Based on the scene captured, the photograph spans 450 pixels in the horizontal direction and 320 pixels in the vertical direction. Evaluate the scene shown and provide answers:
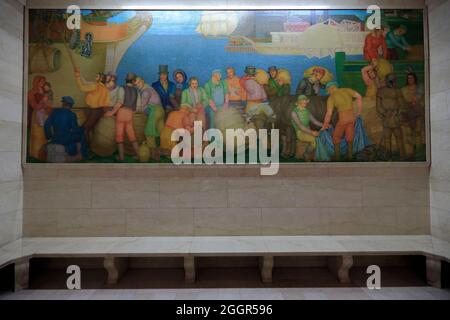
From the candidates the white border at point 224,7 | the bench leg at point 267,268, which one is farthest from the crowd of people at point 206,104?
the bench leg at point 267,268

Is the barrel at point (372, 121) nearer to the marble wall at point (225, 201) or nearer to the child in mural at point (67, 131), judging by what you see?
the marble wall at point (225, 201)

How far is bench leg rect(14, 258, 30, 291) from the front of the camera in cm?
349

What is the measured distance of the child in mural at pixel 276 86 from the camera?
13.8ft

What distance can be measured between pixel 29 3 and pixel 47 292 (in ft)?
13.2


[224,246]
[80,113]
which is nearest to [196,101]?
[80,113]

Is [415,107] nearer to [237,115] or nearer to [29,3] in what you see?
[237,115]

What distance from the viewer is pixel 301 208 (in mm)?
4230

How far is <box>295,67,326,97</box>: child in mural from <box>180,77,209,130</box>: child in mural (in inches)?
54.2

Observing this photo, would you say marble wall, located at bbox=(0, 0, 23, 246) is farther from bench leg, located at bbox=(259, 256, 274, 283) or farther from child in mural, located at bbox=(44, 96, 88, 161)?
bench leg, located at bbox=(259, 256, 274, 283)

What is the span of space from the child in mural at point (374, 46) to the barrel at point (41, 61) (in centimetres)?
453

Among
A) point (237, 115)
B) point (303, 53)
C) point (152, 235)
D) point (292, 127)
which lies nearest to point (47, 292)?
point (152, 235)

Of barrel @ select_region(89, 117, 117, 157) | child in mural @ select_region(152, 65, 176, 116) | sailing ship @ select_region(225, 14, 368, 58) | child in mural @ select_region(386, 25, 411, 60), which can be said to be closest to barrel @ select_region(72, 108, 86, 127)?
barrel @ select_region(89, 117, 117, 157)

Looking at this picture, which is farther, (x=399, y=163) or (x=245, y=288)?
(x=399, y=163)

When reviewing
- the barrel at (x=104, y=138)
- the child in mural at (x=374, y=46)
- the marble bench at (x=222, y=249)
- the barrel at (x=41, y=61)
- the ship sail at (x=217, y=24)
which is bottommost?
the marble bench at (x=222, y=249)
